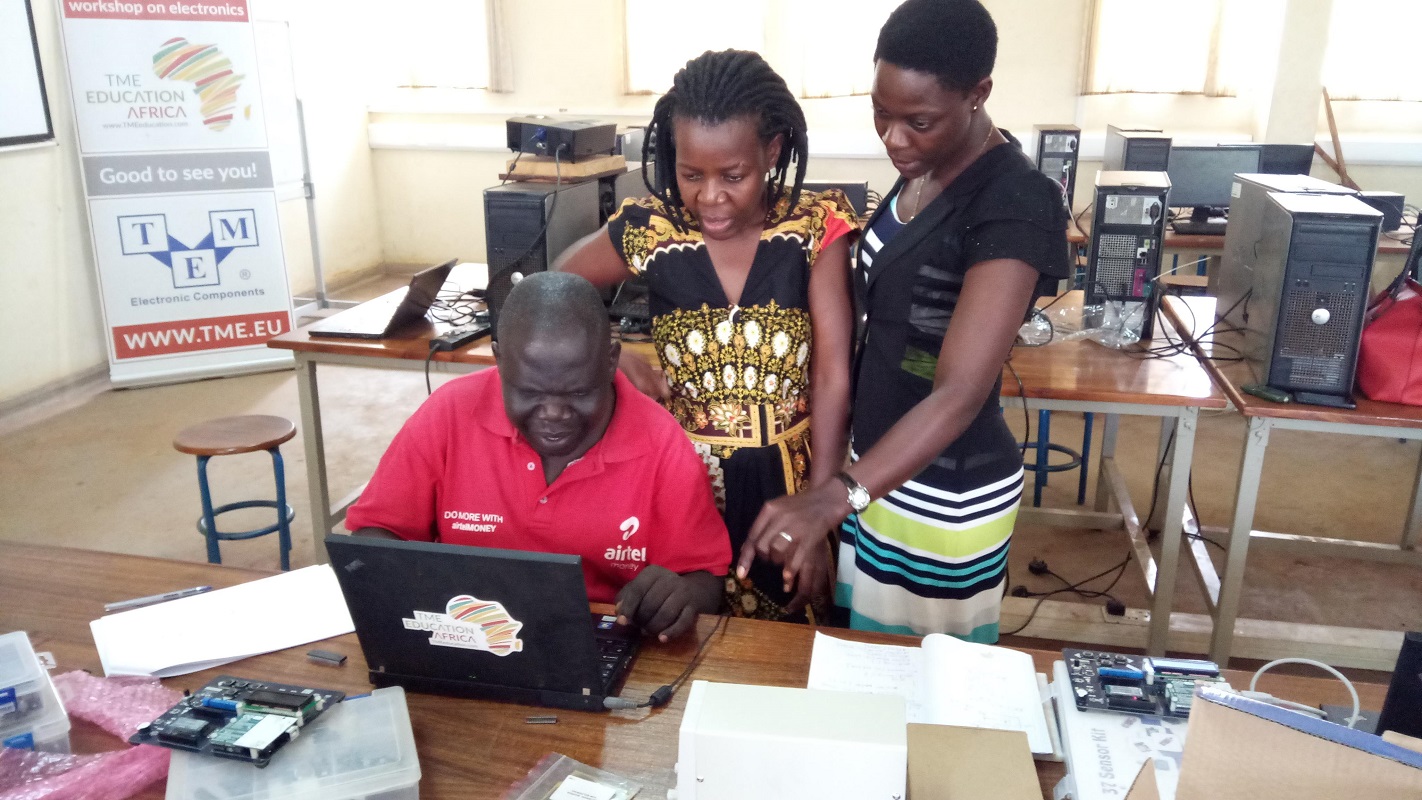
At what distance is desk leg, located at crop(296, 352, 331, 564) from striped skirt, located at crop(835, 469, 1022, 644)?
69.8 inches

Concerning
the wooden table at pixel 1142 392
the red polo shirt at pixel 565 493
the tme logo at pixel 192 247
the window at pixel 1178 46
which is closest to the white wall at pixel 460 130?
the window at pixel 1178 46

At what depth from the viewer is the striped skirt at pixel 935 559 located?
1.62 meters

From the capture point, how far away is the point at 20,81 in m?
4.29

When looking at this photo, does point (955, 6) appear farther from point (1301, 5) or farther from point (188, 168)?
point (1301, 5)

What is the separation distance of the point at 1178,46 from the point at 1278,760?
240 inches

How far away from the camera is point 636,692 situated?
1.20 m

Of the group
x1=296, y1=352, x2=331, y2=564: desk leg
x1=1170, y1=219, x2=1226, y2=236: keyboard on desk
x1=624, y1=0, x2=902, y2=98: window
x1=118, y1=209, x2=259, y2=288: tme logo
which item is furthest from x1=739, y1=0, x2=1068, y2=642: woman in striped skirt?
x1=624, y1=0, x2=902, y2=98: window

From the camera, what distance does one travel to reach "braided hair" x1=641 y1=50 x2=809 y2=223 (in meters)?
1.53

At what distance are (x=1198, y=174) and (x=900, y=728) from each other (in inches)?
175

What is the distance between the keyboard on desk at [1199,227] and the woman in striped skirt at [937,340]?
3413mm

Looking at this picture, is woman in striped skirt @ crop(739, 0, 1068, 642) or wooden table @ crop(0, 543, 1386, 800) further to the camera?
woman in striped skirt @ crop(739, 0, 1068, 642)

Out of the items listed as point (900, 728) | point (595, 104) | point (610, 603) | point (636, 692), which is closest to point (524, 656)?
point (636, 692)

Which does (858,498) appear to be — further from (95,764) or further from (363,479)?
(363,479)

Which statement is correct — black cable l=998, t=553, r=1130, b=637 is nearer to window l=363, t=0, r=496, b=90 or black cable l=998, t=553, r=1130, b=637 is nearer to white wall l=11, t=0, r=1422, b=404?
white wall l=11, t=0, r=1422, b=404
